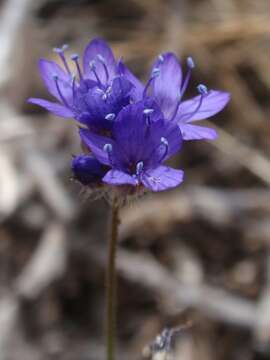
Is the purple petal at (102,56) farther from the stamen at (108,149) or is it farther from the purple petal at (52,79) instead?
the stamen at (108,149)

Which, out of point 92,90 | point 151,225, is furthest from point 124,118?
point 151,225

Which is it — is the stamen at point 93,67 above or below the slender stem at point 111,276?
A: above

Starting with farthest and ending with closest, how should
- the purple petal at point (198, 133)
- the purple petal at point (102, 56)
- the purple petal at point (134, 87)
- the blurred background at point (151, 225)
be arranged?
the blurred background at point (151, 225) → the purple petal at point (102, 56) → the purple petal at point (134, 87) → the purple petal at point (198, 133)

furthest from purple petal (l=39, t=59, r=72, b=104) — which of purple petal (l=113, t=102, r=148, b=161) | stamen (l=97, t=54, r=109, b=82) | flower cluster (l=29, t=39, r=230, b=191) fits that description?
purple petal (l=113, t=102, r=148, b=161)

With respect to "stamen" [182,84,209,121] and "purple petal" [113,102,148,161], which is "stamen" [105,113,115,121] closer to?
"purple petal" [113,102,148,161]

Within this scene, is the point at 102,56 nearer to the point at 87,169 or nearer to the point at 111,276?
the point at 87,169

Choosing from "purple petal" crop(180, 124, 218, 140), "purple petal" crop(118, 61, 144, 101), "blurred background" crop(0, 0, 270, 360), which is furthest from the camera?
"blurred background" crop(0, 0, 270, 360)

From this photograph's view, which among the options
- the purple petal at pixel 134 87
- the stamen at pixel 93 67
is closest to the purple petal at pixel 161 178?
the purple petal at pixel 134 87

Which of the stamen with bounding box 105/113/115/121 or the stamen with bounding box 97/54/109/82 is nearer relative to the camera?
the stamen with bounding box 105/113/115/121
